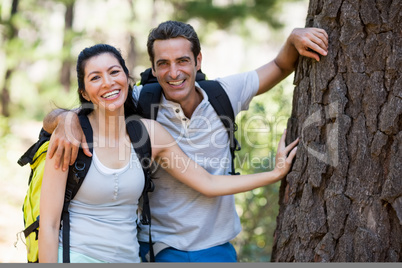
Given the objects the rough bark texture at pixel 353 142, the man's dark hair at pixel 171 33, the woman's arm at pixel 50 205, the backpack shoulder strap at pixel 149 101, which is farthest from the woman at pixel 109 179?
the man's dark hair at pixel 171 33

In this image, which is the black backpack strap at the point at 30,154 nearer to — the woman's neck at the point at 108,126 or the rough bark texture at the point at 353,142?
the woman's neck at the point at 108,126

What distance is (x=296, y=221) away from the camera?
9.43 ft

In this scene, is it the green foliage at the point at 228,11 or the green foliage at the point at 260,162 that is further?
the green foliage at the point at 228,11

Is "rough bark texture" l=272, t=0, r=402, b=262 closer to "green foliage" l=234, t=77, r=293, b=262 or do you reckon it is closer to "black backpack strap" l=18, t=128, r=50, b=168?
"black backpack strap" l=18, t=128, r=50, b=168

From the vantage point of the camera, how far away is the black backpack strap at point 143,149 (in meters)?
2.96

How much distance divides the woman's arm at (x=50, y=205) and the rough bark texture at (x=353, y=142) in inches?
57.2

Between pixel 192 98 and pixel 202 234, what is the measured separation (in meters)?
0.98

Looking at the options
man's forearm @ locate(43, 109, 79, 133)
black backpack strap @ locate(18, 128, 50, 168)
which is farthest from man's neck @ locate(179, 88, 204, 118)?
black backpack strap @ locate(18, 128, 50, 168)

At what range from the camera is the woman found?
2.71m

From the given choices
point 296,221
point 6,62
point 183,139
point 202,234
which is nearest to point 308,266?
point 296,221

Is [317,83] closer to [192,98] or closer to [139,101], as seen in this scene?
[192,98]

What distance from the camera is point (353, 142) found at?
2.65m

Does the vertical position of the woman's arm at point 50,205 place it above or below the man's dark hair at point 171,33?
below

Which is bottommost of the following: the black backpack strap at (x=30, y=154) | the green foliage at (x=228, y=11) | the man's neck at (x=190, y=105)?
the black backpack strap at (x=30, y=154)
